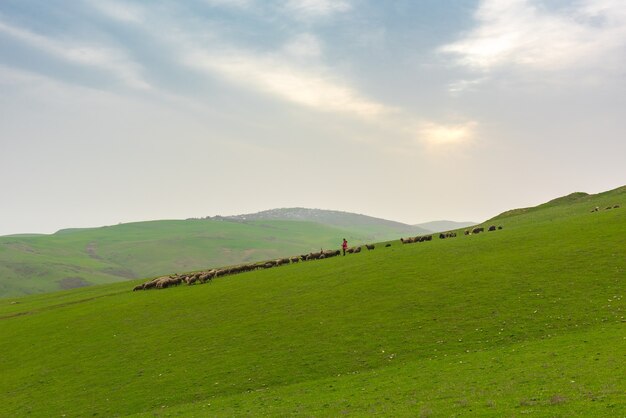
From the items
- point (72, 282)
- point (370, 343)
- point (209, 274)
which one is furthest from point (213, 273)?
point (72, 282)

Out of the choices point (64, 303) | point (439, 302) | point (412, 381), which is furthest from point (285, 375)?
point (64, 303)

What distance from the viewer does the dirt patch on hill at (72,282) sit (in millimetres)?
180850

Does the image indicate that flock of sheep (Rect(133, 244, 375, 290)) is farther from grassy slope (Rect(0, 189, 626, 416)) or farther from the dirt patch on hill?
the dirt patch on hill

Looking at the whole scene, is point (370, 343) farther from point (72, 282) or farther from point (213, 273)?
point (72, 282)

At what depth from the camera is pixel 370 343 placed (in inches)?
1193

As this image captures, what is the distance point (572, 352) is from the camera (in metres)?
23.8

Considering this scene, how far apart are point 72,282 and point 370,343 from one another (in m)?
186

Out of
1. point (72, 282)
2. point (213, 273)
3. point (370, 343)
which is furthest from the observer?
point (72, 282)

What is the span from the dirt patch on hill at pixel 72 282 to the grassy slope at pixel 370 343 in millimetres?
144238

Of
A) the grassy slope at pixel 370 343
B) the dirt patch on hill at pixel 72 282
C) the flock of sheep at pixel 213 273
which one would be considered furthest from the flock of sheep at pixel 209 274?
the dirt patch on hill at pixel 72 282

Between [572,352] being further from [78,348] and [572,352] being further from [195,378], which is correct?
[78,348]

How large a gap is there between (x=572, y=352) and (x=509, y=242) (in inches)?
1130

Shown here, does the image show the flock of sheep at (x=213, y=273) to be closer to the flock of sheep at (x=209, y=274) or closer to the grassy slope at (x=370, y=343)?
the flock of sheep at (x=209, y=274)

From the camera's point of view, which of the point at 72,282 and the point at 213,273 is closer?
the point at 213,273
